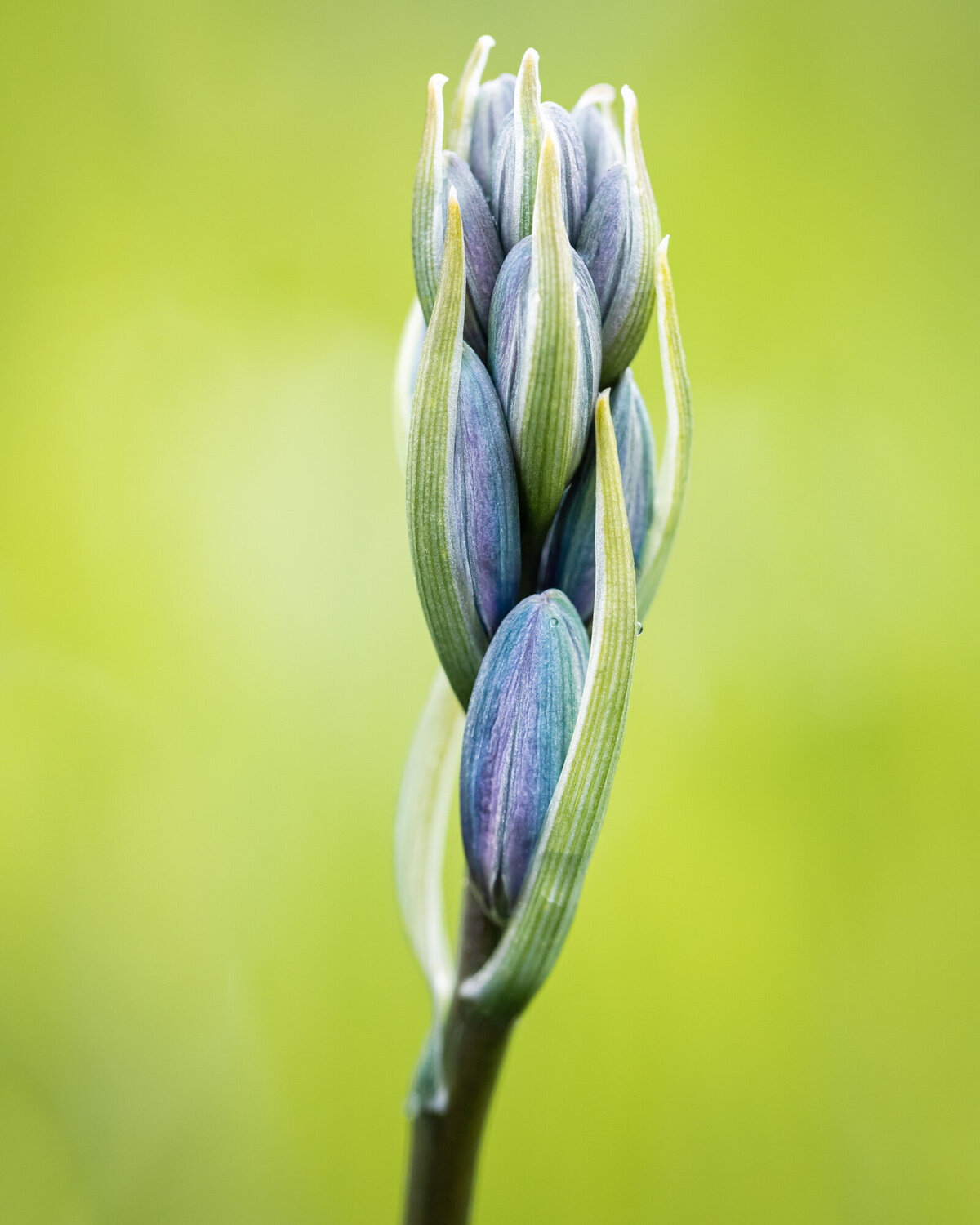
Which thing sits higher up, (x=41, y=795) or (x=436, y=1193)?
(x=41, y=795)

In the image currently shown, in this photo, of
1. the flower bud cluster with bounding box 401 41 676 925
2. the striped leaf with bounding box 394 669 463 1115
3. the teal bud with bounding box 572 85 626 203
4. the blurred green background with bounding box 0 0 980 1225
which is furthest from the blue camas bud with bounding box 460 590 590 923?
the blurred green background with bounding box 0 0 980 1225

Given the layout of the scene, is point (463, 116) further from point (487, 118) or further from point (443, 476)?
point (443, 476)

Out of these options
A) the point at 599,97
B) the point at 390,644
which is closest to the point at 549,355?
the point at 599,97

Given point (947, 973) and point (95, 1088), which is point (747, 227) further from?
point (95, 1088)

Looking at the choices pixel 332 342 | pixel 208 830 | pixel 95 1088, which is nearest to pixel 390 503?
pixel 332 342

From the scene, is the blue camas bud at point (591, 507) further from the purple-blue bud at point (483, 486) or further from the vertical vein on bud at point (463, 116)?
the vertical vein on bud at point (463, 116)

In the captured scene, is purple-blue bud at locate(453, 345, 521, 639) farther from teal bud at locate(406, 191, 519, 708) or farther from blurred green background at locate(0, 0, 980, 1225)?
blurred green background at locate(0, 0, 980, 1225)
